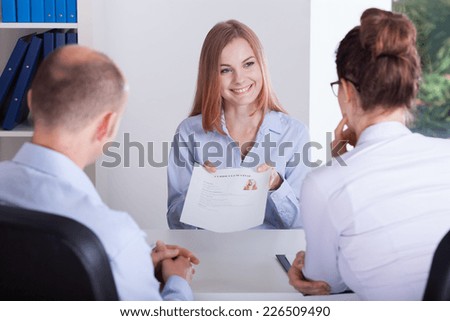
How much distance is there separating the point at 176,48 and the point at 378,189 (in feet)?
8.92

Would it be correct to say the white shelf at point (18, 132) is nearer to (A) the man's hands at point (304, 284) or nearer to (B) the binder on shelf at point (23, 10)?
(B) the binder on shelf at point (23, 10)

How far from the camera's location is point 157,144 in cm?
437

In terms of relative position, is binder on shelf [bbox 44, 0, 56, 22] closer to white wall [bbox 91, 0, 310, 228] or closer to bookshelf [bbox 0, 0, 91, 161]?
bookshelf [bbox 0, 0, 91, 161]

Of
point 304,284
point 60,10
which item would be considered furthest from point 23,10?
point 304,284

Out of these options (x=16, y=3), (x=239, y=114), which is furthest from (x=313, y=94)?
(x=16, y=3)

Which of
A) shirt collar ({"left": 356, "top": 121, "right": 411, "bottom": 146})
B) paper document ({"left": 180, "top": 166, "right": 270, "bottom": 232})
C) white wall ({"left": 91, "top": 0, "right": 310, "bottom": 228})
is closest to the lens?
shirt collar ({"left": 356, "top": 121, "right": 411, "bottom": 146})

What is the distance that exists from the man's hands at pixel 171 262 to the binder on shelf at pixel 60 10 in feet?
6.40

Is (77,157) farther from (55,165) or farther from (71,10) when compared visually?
(71,10)

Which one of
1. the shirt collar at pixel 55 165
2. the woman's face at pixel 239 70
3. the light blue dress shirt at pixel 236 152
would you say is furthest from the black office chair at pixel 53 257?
the woman's face at pixel 239 70

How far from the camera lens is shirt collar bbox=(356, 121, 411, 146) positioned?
179cm

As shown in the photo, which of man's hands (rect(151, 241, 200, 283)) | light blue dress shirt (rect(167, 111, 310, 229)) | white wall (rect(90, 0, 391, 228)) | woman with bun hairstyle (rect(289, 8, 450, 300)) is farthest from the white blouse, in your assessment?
white wall (rect(90, 0, 391, 228))

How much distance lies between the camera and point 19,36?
13.0 feet

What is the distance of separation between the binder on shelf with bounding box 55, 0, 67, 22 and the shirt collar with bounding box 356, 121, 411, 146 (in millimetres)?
2214
